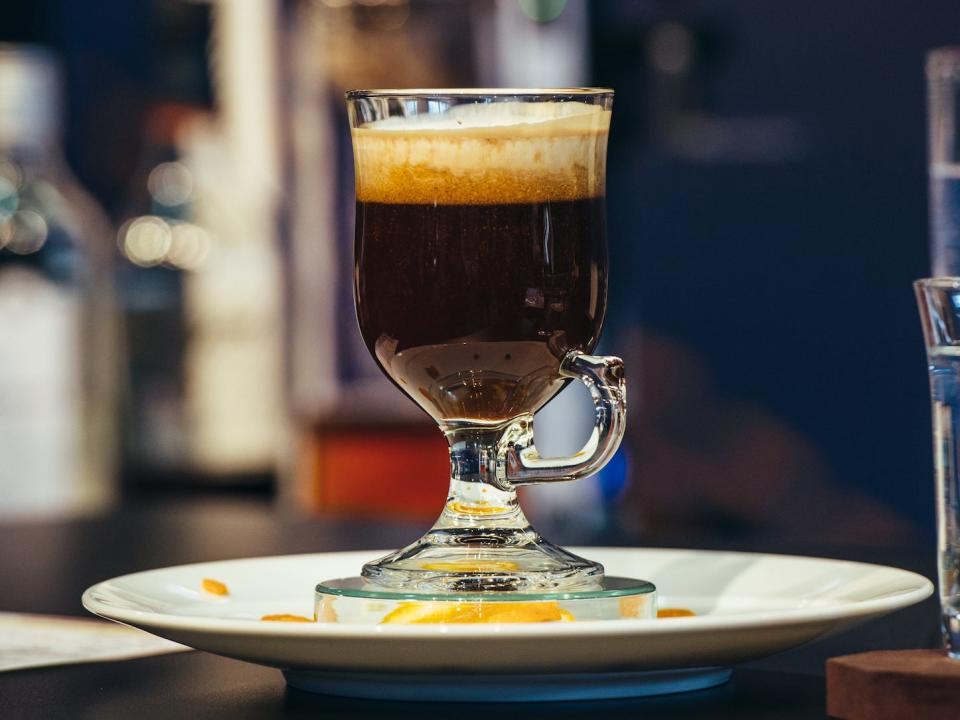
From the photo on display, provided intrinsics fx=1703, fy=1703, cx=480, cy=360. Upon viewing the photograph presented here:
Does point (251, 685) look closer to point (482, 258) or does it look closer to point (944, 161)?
point (482, 258)

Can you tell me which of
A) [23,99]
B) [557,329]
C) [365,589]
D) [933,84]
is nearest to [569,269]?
[557,329]

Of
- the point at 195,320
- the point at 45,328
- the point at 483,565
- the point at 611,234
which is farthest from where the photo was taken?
the point at 611,234

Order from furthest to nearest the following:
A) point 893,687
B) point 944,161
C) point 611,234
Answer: point 611,234 → point 944,161 → point 893,687

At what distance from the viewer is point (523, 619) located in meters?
0.54

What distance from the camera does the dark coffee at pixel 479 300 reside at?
616mm

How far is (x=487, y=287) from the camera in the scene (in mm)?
615

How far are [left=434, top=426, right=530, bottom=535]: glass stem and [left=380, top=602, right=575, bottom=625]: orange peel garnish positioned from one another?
0.20 ft

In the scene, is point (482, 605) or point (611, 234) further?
point (611, 234)

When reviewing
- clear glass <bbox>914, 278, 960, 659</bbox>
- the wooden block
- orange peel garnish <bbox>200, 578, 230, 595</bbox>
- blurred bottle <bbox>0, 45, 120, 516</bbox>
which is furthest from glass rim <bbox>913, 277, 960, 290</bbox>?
blurred bottle <bbox>0, 45, 120, 516</bbox>

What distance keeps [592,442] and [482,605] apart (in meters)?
0.09

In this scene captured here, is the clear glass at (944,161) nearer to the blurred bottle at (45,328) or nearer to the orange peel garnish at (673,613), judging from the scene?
the orange peel garnish at (673,613)

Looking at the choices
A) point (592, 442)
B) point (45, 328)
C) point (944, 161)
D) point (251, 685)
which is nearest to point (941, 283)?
point (592, 442)

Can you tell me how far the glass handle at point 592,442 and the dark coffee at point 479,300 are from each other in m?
0.02

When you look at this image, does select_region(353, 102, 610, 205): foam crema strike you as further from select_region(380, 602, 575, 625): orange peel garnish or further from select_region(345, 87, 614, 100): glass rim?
select_region(380, 602, 575, 625): orange peel garnish
